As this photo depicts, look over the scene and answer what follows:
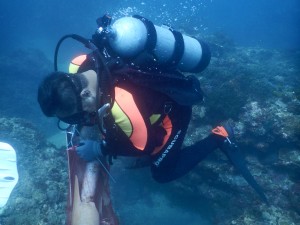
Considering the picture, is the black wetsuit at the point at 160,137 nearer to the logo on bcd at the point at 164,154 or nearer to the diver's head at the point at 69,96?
the logo on bcd at the point at 164,154

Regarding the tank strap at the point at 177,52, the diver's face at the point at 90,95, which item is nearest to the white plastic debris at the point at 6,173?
the diver's face at the point at 90,95

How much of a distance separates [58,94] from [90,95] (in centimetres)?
31

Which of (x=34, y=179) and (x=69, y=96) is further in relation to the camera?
(x=34, y=179)

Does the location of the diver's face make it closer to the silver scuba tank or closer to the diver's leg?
the silver scuba tank

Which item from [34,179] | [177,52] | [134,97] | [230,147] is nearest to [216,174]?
[230,147]

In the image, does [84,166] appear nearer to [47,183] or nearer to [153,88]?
[153,88]

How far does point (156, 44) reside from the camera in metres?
3.77

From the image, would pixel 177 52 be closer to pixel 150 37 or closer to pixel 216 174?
pixel 150 37

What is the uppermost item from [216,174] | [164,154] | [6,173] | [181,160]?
[164,154]

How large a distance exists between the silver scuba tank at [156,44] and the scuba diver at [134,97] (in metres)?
0.01

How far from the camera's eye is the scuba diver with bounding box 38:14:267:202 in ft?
8.73

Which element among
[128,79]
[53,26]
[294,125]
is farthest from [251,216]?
[53,26]

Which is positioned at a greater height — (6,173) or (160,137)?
(160,137)

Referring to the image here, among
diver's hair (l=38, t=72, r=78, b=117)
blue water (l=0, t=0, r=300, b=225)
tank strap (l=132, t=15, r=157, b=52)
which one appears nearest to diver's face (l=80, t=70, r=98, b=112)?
diver's hair (l=38, t=72, r=78, b=117)
